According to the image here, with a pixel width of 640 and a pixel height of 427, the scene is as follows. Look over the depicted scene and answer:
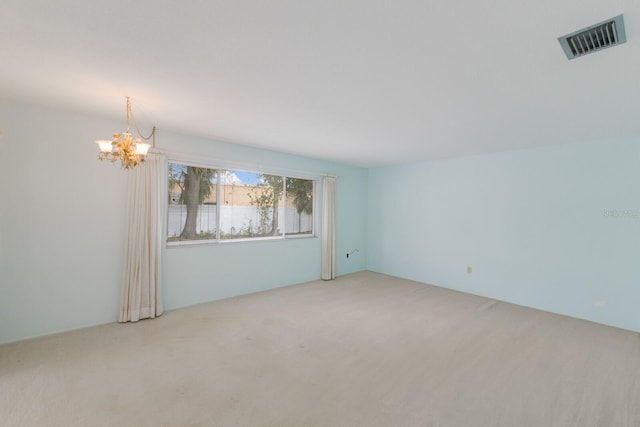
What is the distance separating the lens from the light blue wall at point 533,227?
11.0 ft

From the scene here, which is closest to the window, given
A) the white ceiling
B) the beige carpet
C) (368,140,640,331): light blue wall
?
the white ceiling

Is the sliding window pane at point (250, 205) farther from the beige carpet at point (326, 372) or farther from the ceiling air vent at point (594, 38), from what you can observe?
the ceiling air vent at point (594, 38)

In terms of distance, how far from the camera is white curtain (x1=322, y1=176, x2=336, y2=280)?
5.33 meters

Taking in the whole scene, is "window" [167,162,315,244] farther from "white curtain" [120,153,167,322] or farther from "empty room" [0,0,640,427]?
"white curtain" [120,153,167,322]

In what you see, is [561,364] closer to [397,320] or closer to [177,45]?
[397,320]

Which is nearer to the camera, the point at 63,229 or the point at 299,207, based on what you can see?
the point at 63,229

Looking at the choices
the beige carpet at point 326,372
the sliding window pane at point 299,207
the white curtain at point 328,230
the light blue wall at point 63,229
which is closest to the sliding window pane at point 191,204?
the light blue wall at point 63,229

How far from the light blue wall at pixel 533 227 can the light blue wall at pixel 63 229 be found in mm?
4001

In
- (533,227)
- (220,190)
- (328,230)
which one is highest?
(220,190)

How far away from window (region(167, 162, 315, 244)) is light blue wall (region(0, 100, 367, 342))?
340 millimetres

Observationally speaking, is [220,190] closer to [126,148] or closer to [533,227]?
[126,148]

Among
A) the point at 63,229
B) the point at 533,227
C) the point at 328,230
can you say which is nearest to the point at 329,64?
the point at 63,229

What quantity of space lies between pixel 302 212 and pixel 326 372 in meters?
3.34

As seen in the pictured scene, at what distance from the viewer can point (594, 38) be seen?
153 cm
